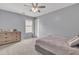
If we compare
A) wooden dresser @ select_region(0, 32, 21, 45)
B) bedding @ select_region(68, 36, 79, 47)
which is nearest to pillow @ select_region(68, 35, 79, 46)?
bedding @ select_region(68, 36, 79, 47)

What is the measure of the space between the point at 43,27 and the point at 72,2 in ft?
2.16

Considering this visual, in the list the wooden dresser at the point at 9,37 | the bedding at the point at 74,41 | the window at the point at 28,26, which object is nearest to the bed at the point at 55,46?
the bedding at the point at 74,41

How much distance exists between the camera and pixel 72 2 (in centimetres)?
148

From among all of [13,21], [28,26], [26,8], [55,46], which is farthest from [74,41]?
[13,21]

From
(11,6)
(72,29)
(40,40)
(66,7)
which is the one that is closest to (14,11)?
(11,6)

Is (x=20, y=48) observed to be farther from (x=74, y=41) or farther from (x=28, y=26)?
(x=74, y=41)

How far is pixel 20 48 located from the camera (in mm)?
1612

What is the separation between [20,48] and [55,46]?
613 mm

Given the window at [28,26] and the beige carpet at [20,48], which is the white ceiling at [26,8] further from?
the beige carpet at [20,48]

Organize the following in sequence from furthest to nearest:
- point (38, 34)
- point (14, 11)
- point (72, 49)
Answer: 1. point (38, 34)
2. point (14, 11)
3. point (72, 49)

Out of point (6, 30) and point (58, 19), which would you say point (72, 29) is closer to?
point (58, 19)

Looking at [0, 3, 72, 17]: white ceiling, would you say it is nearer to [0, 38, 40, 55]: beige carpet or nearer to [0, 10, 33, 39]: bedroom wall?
[0, 10, 33, 39]: bedroom wall
